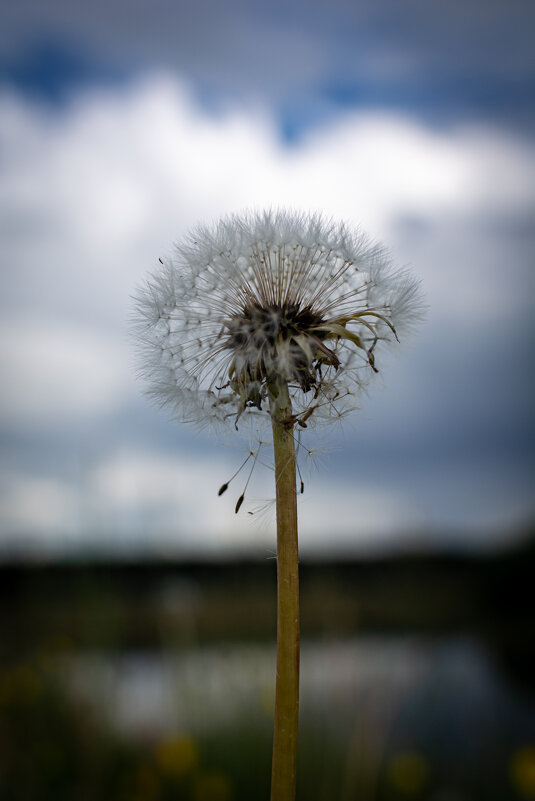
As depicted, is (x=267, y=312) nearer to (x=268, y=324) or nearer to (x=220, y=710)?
(x=268, y=324)

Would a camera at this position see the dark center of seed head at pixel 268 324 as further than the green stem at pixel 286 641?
Yes

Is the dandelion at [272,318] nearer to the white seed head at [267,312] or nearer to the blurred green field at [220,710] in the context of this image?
the white seed head at [267,312]

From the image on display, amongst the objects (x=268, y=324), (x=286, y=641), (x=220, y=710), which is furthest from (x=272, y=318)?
(x=220, y=710)

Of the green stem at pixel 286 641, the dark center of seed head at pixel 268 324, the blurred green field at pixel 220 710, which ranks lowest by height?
the blurred green field at pixel 220 710

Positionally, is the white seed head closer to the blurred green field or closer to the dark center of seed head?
the dark center of seed head

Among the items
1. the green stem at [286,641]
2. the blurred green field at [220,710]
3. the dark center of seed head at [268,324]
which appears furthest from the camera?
the blurred green field at [220,710]

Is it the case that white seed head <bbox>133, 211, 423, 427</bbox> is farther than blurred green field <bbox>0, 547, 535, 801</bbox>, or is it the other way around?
blurred green field <bbox>0, 547, 535, 801</bbox>

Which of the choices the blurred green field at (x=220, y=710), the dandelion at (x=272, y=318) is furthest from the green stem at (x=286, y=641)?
the blurred green field at (x=220, y=710)

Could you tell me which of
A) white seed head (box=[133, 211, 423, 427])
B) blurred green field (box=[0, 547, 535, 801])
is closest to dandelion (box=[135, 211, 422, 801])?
white seed head (box=[133, 211, 423, 427])
